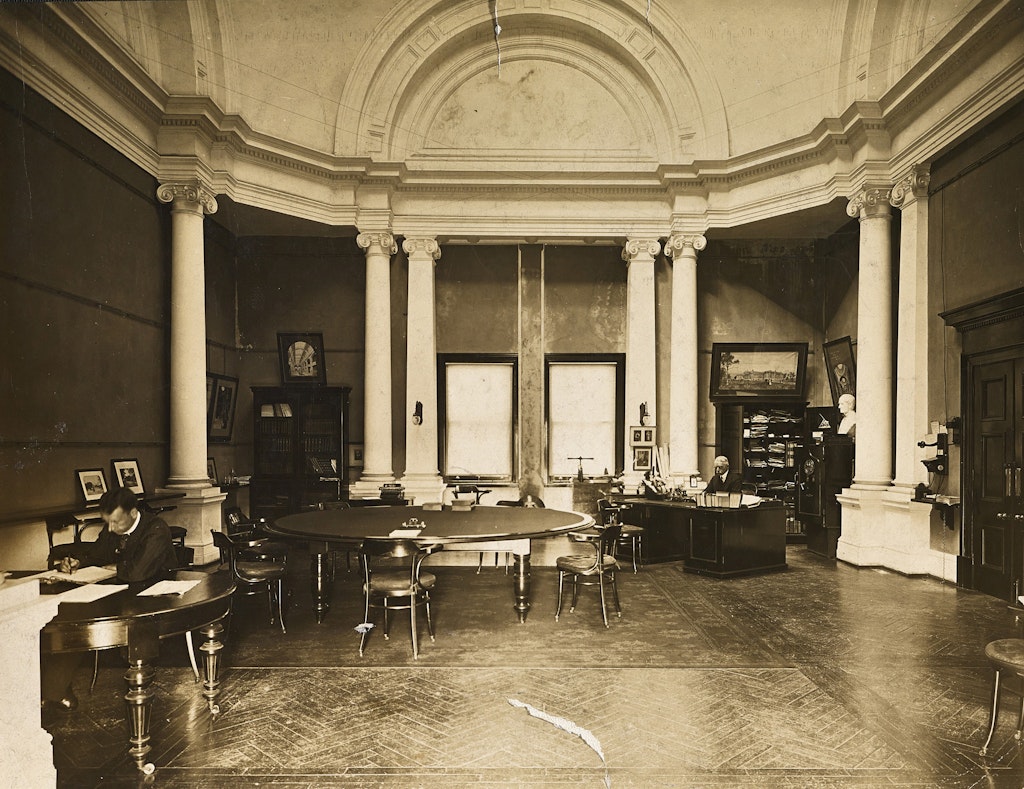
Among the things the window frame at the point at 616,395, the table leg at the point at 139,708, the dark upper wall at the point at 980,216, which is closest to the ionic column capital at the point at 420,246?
the window frame at the point at 616,395

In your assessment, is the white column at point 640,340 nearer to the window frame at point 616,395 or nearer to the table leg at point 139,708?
the window frame at point 616,395

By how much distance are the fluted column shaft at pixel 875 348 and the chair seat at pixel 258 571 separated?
21.7 ft

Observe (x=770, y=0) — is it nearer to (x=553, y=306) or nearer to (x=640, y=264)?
(x=640, y=264)

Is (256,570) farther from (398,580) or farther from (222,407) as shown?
(222,407)

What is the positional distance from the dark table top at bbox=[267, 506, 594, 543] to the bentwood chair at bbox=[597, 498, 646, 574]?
136 cm

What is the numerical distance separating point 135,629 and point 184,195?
6325mm

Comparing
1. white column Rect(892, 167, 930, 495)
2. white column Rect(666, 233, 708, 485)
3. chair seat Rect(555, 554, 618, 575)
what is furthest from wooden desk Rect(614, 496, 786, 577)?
chair seat Rect(555, 554, 618, 575)

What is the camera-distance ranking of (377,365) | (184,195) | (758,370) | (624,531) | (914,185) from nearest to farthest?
(914,185)
(624,531)
(184,195)
(377,365)
(758,370)

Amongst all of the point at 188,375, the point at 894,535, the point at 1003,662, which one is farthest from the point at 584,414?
the point at 1003,662

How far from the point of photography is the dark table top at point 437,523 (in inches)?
204

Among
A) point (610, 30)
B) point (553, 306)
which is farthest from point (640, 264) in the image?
point (610, 30)

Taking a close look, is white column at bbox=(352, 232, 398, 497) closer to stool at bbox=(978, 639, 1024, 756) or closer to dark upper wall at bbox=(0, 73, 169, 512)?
dark upper wall at bbox=(0, 73, 169, 512)

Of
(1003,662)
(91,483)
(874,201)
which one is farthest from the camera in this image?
(874,201)

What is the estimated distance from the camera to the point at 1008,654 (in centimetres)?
332
